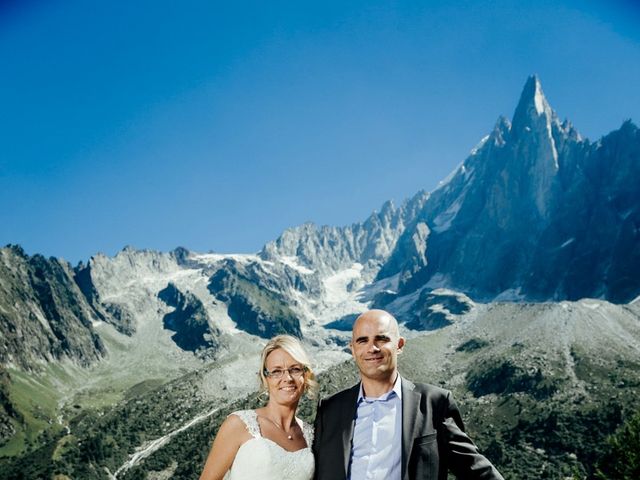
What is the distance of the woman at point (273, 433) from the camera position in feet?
30.5

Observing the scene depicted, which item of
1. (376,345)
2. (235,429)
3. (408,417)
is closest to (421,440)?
(408,417)

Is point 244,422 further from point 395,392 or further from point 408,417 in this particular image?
point 408,417

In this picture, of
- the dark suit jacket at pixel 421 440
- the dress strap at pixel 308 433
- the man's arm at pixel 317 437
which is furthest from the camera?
the dress strap at pixel 308 433

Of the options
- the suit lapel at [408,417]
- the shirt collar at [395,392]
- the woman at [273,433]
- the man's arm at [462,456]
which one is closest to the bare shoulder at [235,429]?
the woman at [273,433]

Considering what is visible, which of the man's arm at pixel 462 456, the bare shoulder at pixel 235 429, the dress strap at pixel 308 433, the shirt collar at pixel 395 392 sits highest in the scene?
the shirt collar at pixel 395 392

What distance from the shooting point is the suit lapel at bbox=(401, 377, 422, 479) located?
812cm

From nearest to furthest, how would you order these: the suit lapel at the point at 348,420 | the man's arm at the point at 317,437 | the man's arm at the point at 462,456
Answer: the man's arm at the point at 462,456, the suit lapel at the point at 348,420, the man's arm at the point at 317,437

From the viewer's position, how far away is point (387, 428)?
8.45 meters

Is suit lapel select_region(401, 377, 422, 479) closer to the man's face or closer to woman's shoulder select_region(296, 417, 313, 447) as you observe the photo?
the man's face

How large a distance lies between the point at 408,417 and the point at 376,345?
1.28 m

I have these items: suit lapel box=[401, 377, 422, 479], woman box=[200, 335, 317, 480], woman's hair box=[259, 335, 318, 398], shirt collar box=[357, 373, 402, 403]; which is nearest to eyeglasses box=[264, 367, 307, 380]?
woman box=[200, 335, 317, 480]

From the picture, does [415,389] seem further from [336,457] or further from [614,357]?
[614,357]

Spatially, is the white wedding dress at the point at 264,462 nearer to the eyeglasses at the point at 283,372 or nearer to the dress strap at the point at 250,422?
the dress strap at the point at 250,422

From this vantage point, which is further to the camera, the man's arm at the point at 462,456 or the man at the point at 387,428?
the man at the point at 387,428
